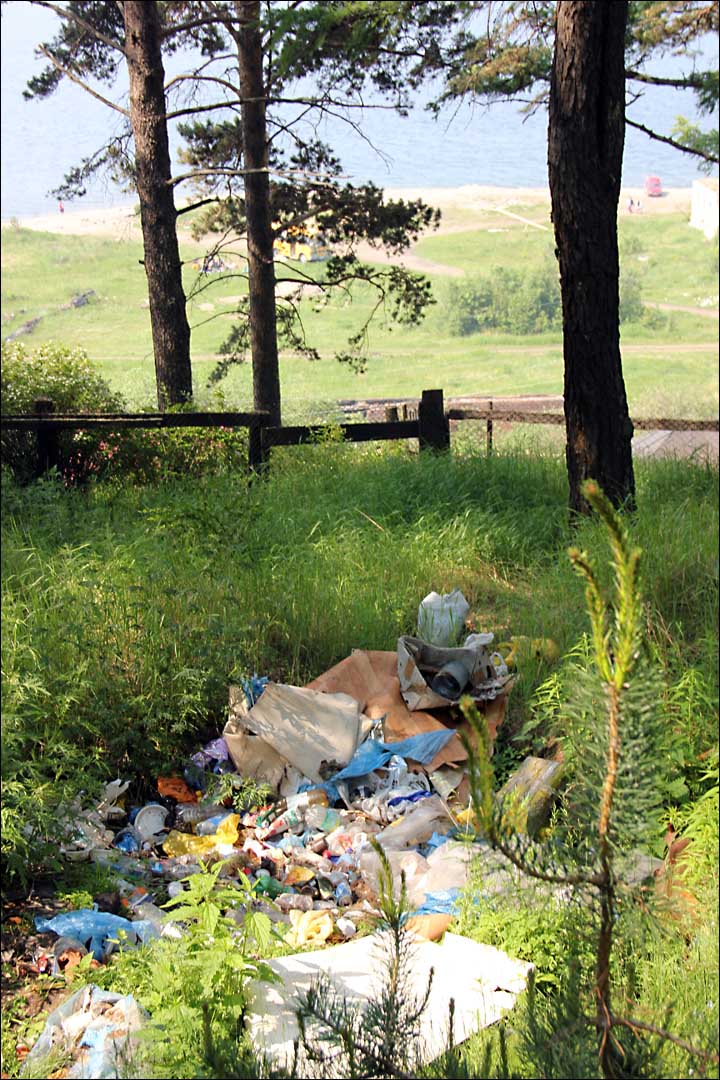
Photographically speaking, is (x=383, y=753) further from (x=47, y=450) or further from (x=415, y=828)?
(x=47, y=450)

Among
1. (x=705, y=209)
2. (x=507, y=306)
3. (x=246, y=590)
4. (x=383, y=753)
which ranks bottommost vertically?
(x=383, y=753)

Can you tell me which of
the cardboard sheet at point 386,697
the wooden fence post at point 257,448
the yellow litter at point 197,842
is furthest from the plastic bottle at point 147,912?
Result: the wooden fence post at point 257,448

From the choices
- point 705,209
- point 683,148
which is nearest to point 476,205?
point 705,209

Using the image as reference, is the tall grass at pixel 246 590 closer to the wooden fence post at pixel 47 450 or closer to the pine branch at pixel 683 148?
the wooden fence post at pixel 47 450

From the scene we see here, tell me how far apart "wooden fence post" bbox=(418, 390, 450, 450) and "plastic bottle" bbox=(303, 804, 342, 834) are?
552 cm

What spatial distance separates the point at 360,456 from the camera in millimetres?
9750

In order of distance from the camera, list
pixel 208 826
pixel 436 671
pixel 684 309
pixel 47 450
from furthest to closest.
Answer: pixel 684 309 < pixel 47 450 < pixel 436 671 < pixel 208 826

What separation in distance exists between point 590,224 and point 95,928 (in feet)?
16.6

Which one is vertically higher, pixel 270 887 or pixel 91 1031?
pixel 91 1031

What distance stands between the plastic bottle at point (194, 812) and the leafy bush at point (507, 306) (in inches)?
2276

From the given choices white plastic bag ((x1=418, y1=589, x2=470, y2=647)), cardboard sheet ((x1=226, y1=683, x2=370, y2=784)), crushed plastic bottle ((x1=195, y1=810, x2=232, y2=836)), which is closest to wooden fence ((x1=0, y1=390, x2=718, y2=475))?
white plastic bag ((x1=418, y1=589, x2=470, y2=647))

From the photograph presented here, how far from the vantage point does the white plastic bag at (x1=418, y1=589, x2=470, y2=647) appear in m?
5.60

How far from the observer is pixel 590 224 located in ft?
22.3

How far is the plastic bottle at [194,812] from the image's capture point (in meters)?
4.71
